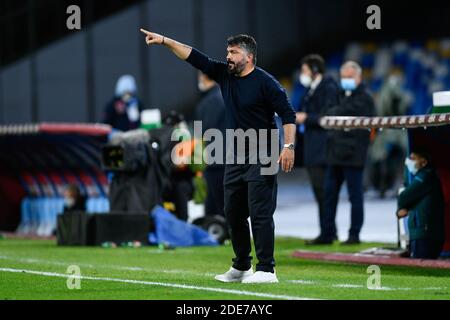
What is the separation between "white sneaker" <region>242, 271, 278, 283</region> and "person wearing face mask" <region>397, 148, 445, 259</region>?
105 inches

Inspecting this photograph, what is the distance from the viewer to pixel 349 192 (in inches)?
631

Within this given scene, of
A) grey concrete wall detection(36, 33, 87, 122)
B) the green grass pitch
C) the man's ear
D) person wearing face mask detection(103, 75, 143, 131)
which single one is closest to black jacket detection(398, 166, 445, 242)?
the green grass pitch

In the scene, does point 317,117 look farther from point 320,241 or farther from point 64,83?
point 64,83

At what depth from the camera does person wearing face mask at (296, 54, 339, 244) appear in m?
16.3

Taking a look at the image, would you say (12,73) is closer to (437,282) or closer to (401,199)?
(401,199)

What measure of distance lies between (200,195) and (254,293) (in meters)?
7.68

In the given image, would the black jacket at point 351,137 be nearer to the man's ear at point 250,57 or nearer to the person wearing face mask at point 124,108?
the man's ear at point 250,57

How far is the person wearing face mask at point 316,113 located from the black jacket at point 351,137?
36 centimetres

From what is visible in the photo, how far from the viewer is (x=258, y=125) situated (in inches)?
428

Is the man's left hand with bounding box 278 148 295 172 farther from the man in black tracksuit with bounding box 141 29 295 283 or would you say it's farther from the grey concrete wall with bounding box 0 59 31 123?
the grey concrete wall with bounding box 0 59 31 123

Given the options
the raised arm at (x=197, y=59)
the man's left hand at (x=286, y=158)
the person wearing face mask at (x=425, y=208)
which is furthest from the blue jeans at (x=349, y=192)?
the man's left hand at (x=286, y=158)

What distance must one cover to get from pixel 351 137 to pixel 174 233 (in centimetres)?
240

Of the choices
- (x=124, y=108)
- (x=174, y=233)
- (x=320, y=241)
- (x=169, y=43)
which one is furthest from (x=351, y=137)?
(x=124, y=108)

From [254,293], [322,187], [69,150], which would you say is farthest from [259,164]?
[69,150]
